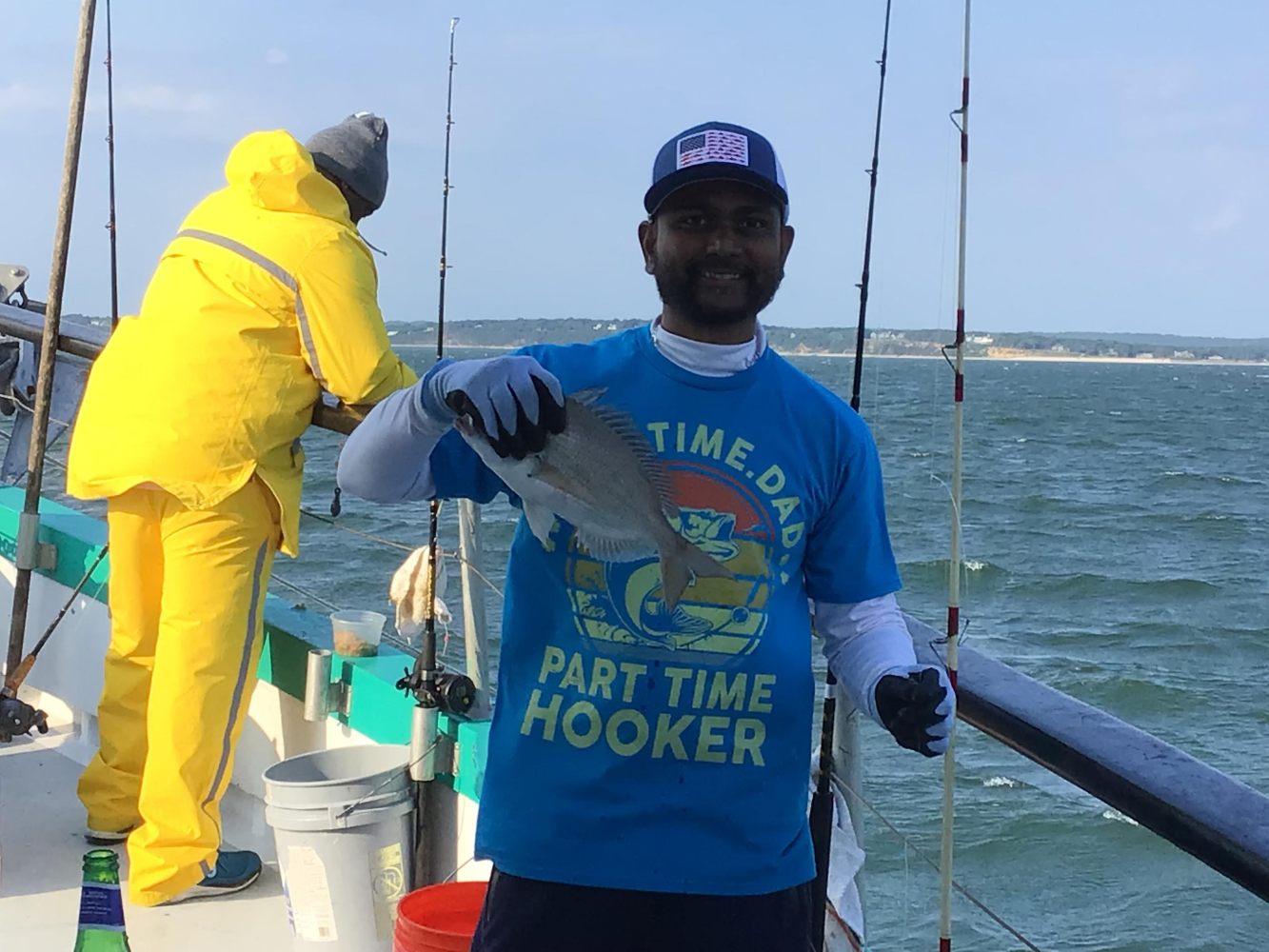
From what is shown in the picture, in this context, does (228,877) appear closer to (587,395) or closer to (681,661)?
(681,661)

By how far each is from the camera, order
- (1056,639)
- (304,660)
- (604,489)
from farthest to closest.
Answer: (1056,639) → (304,660) → (604,489)

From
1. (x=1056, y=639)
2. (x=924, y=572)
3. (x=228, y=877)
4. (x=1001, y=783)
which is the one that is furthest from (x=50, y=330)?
(x=924, y=572)

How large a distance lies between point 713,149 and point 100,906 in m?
1.26

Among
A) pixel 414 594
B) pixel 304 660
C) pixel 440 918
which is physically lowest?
pixel 440 918

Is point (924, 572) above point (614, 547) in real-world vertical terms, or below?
below

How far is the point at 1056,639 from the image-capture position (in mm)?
14664

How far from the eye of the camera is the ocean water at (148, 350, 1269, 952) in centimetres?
778

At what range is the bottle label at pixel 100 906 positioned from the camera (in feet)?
5.30

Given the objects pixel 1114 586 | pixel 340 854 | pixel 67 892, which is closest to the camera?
pixel 340 854

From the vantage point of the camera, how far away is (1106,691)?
12664 millimetres

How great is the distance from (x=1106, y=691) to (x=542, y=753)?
12009mm

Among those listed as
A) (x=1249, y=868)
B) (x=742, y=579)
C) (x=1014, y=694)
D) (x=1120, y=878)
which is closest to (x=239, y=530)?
(x=742, y=579)

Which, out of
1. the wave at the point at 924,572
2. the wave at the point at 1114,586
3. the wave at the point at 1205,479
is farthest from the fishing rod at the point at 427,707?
the wave at the point at 1205,479

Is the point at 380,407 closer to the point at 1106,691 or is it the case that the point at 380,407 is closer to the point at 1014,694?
the point at 1014,694
